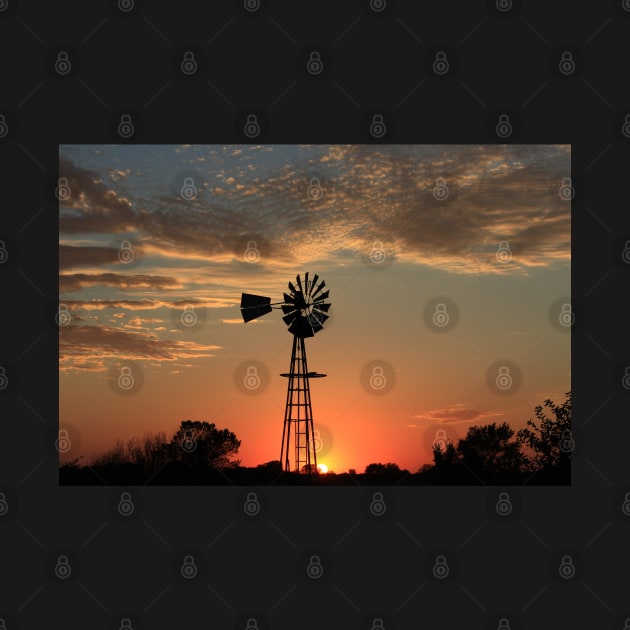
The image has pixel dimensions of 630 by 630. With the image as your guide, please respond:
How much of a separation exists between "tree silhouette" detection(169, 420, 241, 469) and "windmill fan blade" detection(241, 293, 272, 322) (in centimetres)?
728

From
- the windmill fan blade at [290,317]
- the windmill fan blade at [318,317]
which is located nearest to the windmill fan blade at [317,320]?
the windmill fan blade at [318,317]

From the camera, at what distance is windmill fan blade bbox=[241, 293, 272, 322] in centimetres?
2498

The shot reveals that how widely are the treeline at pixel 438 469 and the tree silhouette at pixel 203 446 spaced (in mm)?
1521

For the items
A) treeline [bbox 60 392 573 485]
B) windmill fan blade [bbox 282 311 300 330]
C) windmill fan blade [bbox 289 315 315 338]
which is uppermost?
windmill fan blade [bbox 282 311 300 330]

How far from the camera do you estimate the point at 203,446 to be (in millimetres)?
34062

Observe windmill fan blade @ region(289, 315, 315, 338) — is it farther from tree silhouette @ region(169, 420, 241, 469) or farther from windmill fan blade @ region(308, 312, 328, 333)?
tree silhouette @ region(169, 420, 241, 469)

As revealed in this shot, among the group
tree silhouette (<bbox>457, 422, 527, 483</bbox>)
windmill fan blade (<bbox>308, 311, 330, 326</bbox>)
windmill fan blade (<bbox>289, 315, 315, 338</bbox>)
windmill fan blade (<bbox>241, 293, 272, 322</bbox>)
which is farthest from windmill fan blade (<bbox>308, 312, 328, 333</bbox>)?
tree silhouette (<bbox>457, 422, 527, 483</bbox>)

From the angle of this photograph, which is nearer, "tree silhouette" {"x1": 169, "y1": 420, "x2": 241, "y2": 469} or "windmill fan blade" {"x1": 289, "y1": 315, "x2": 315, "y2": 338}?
"windmill fan blade" {"x1": 289, "y1": 315, "x2": 315, "y2": 338}

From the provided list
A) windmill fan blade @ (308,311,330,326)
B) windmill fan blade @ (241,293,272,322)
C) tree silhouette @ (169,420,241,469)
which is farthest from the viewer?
tree silhouette @ (169,420,241,469)

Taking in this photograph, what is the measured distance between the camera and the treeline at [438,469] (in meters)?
25.2

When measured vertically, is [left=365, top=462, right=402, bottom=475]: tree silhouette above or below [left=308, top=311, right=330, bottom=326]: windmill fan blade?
below
